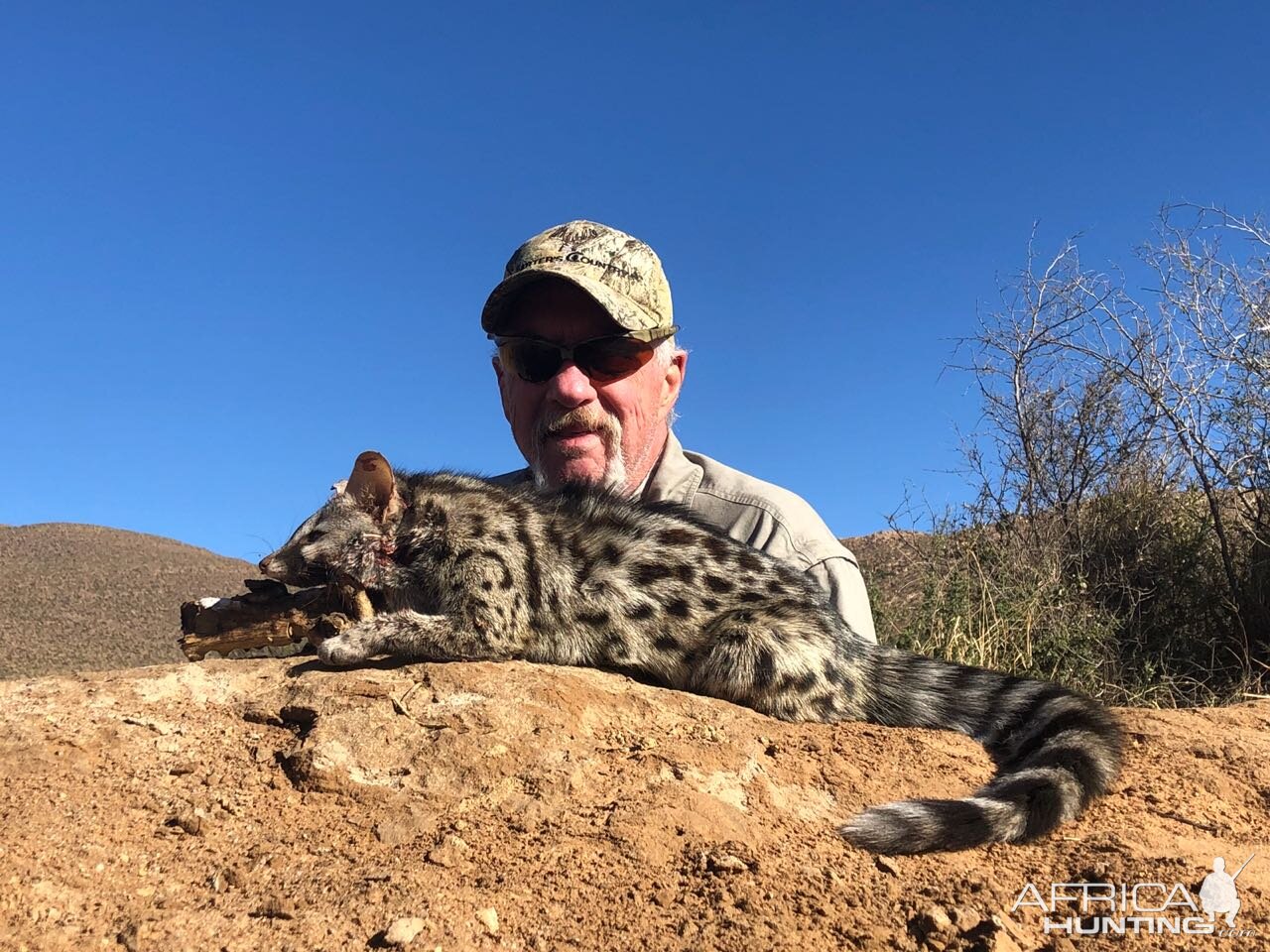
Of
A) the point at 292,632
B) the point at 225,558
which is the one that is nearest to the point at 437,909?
the point at 292,632

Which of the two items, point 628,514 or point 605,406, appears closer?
point 628,514

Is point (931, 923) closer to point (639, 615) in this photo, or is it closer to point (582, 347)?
point (639, 615)

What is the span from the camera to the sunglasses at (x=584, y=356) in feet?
21.4

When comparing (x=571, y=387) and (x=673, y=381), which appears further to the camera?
(x=673, y=381)

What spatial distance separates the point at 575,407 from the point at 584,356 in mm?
365

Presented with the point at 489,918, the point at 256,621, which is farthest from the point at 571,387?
the point at 489,918

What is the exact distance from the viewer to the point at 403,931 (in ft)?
8.99

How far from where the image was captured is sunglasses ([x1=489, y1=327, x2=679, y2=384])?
6.52 meters

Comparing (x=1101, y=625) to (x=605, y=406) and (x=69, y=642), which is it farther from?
(x=69, y=642)

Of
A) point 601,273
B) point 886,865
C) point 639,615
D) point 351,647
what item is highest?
point 601,273

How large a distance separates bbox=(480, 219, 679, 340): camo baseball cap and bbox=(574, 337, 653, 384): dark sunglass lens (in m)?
0.13

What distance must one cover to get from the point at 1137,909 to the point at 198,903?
293cm

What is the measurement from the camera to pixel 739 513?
21.1 feet

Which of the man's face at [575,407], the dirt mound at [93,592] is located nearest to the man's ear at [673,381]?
the man's face at [575,407]
